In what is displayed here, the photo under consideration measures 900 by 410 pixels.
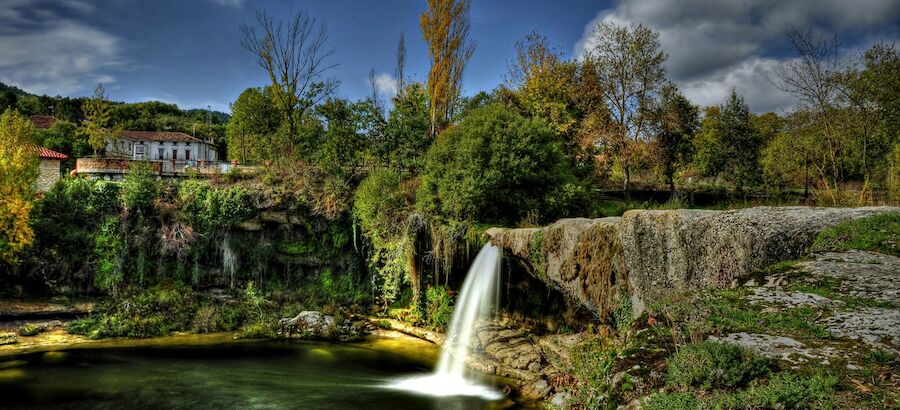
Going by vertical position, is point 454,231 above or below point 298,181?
below

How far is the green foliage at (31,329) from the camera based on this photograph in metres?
17.0

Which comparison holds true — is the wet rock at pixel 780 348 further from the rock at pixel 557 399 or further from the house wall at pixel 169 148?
the house wall at pixel 169 148

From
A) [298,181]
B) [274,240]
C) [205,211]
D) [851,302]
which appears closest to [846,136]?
[851,302]

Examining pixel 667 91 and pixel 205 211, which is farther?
pixel 667 91

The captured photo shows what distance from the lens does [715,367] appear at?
4.46m

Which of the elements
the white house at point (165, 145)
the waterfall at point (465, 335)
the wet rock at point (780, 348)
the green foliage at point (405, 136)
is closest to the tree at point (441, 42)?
the green foliage at point (405, 136)

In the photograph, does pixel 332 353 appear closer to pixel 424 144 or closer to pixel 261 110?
Result: pixel 424 144

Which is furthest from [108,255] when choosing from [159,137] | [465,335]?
[159,137]

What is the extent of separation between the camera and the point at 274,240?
23125mm

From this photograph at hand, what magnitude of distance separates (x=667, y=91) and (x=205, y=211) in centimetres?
2436

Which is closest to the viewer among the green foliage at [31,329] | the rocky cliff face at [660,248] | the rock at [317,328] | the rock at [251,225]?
the rocky cliff face at [660,248]

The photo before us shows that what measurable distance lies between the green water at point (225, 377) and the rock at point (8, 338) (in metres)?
1.87

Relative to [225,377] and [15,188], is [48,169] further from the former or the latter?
[225,377]

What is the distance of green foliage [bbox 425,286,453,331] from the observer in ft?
61.3
